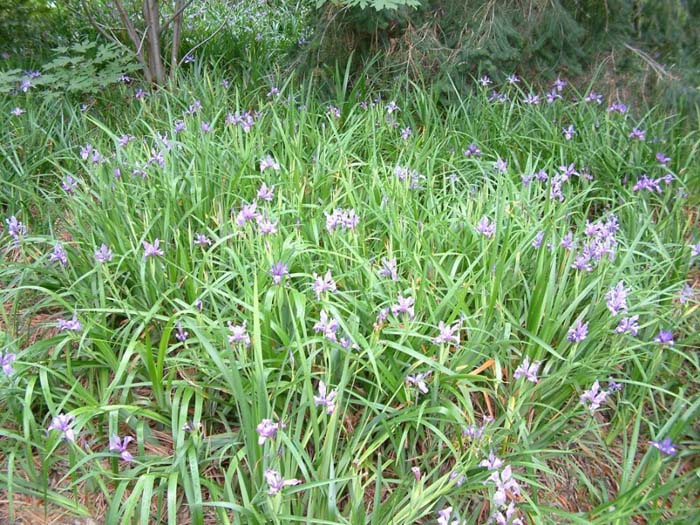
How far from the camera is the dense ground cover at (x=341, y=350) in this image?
1.73 metres

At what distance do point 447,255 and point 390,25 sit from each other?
2.28 metres

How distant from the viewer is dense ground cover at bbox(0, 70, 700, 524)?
68.2 inches

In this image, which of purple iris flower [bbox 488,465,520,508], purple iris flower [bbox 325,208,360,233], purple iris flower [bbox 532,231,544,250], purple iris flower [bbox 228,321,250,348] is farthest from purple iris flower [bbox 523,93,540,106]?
purple iris flower [bbox 488,465,520,508]

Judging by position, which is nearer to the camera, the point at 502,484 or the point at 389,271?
the point at 502,484

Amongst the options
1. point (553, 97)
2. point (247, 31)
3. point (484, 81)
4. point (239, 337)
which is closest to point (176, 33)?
point (247, 31)

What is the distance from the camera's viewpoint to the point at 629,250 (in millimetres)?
2342

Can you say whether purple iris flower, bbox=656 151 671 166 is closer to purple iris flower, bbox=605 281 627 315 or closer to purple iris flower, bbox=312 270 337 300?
purple iris flower, bbox=605 281 627 315

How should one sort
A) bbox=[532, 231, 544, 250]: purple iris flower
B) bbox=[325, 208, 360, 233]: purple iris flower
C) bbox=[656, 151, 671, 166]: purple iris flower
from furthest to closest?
bbox=[656, 151, 671, 166]: purple iris flower → bbox=[532, 231, 544, 250]: purple iris flower → bbox=[325, 208, 360, 233]: purple iris flower

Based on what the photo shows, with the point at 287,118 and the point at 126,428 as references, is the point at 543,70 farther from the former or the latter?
the point at 126,428

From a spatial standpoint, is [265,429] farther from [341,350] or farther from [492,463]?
[492,463]

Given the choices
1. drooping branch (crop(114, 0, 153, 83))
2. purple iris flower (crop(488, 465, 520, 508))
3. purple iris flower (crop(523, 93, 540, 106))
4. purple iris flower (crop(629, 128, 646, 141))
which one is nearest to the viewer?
purple iris flower (crop(488, 465, 520, 508))

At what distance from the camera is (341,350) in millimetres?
1854

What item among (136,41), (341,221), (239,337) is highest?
(136,41)

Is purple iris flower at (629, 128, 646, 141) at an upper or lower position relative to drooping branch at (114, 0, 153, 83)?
lower
